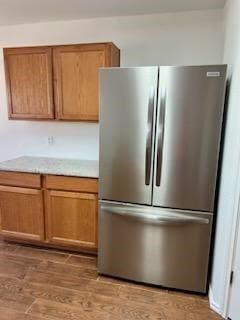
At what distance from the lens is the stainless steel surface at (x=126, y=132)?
200 centimetres

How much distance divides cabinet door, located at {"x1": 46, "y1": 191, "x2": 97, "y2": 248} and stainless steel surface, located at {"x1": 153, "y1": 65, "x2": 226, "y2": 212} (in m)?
0.80

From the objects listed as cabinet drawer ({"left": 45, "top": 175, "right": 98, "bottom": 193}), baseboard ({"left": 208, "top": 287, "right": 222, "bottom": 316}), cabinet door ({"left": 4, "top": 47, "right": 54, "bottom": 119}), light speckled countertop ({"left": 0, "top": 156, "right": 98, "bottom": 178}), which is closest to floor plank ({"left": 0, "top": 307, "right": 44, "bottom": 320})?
cabinet drawer ({"left": 45, "top": 175, "right": 98, "bottom": 193})

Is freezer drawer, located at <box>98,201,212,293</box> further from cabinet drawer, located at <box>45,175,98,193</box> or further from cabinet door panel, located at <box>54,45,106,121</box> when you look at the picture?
cabinet door panel, located at <box>54,45,106,121</box>

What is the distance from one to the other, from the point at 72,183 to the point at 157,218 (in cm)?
92

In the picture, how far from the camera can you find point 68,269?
Answer: 8.06 ft

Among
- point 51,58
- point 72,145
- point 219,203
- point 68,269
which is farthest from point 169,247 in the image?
point 51,58

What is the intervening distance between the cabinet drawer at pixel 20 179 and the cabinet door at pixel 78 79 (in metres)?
0.72

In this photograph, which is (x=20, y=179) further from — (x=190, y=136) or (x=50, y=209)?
(x=190, y=136)

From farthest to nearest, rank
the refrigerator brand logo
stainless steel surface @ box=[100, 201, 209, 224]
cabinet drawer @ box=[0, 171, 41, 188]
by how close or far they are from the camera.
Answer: cabinet drawer @ box=[0, 171, 41, 188]
stainless steel surface @ box=[100, 201, 209, 224]
the refrigerator brand logo

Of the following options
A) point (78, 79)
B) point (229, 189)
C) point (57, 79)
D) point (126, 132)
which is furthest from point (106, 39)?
point (229, 189)

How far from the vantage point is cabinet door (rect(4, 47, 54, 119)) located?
2.66m

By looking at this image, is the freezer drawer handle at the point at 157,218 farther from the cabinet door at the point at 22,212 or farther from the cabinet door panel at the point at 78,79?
the cabinet door panel at the point at 78,79

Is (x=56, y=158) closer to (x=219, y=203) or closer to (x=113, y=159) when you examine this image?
(x=113, y=159)

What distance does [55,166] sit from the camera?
2715 millimetres
